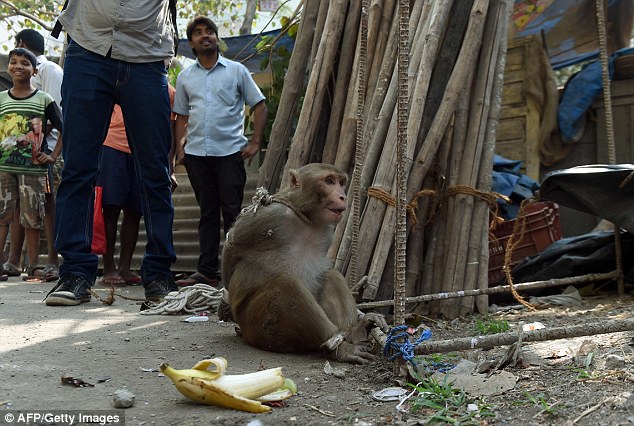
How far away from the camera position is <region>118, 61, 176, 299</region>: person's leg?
4.79 meters

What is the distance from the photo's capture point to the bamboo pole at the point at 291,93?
18.8 feet

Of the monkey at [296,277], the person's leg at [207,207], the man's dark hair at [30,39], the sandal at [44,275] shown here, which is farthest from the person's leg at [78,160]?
the man's dark hair at [30,39]

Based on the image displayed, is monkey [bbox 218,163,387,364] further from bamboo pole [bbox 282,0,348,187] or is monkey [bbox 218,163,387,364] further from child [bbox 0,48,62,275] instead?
child [bbox 0,48,62,275]

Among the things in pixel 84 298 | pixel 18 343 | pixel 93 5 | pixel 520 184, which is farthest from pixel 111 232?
pixel 520 184

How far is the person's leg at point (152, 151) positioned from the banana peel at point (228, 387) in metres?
2.57

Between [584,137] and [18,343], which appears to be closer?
[18,343]

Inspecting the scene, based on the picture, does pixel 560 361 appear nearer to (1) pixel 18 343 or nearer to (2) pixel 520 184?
(1) pixel 18 343

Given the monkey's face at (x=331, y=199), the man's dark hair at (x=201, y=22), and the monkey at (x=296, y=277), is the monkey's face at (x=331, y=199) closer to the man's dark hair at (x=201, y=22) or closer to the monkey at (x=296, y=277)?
the monkey at (x=296, y=277)

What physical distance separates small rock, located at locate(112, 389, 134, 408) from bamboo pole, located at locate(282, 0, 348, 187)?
10.0ft

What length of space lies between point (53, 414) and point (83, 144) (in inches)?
111

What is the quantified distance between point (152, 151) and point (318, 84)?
1.36 metres

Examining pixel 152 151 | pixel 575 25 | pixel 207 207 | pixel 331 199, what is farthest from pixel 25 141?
pixel 575 25

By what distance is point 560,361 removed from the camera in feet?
9.55

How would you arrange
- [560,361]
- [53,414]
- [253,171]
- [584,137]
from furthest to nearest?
[253,171]
[584,137]
[560,361]
[53,414]
